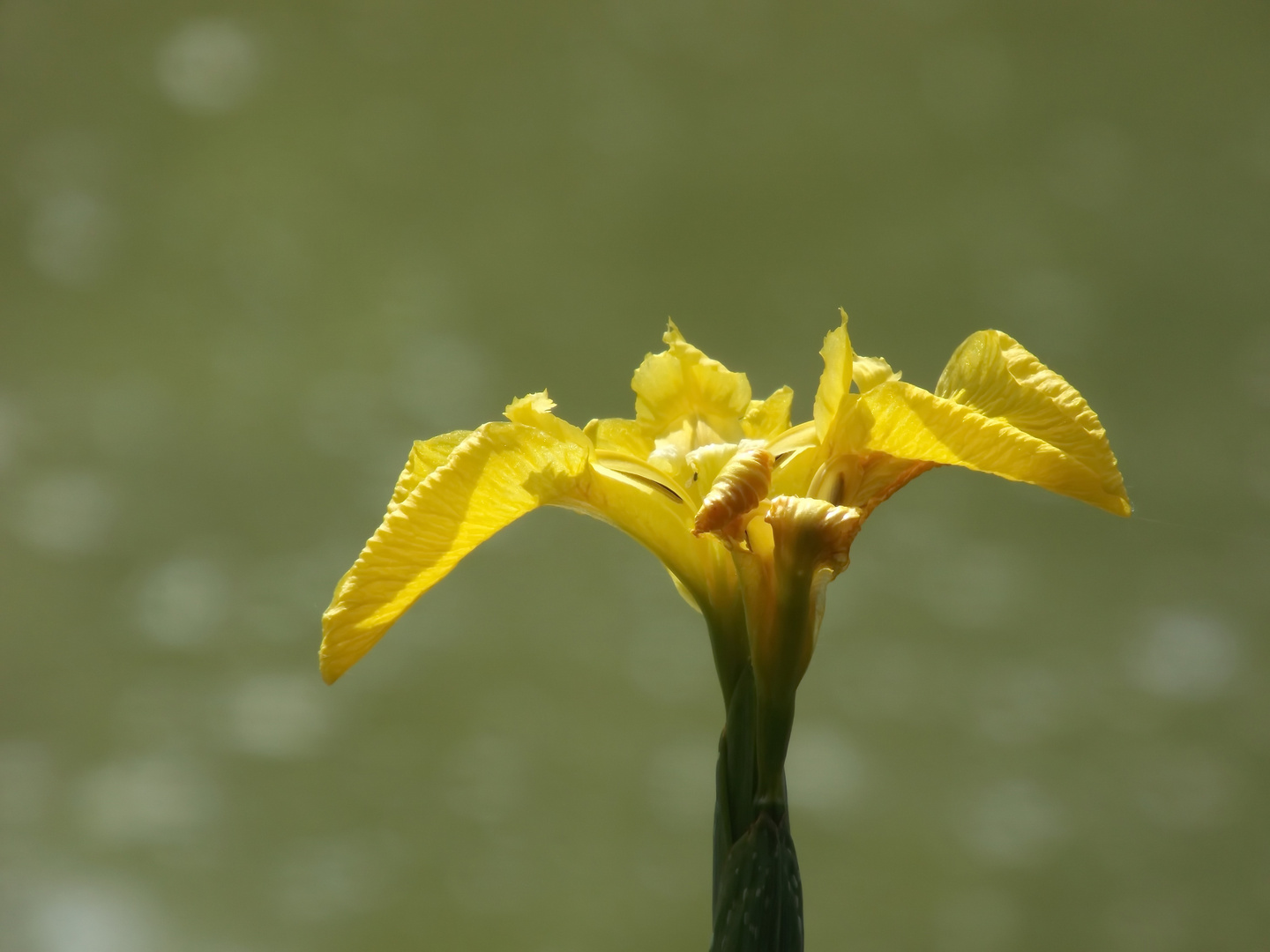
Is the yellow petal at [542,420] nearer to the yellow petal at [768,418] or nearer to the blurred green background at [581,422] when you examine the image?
the yellow petal at [768,418]

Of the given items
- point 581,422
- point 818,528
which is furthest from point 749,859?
point 581,422

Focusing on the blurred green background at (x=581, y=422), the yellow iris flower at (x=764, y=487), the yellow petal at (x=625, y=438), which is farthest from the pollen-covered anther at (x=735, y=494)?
the blurred green background at (x=581, y=422)

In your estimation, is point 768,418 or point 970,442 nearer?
point 970,442

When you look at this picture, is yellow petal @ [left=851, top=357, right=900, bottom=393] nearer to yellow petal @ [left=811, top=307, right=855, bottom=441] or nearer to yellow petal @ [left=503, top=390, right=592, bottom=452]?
yellow petal @ [left=811, top=307, right=855, bottom=441]

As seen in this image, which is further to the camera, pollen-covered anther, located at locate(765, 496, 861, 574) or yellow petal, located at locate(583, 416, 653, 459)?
yellow petal, located at locate(583, 416, 653, 459)

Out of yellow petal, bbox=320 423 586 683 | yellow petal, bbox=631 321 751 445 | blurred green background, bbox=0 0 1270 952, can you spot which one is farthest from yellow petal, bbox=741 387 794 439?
blurred green background, bbox=0 0 1270 952

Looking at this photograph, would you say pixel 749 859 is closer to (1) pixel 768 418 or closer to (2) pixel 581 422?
(1) pixel 768 418
